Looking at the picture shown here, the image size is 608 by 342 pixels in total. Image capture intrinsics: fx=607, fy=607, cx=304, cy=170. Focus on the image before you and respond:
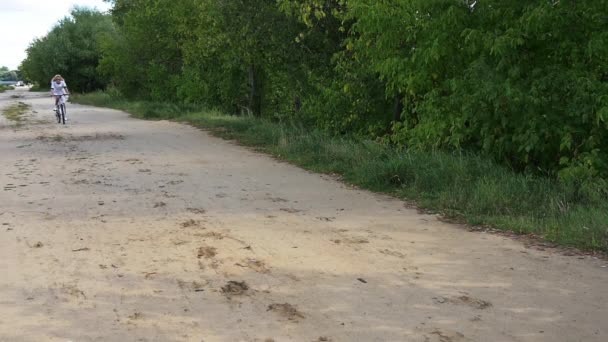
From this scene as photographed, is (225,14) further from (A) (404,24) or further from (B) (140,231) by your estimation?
(B) (140,231)

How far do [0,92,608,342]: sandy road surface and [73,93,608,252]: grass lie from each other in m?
0.52

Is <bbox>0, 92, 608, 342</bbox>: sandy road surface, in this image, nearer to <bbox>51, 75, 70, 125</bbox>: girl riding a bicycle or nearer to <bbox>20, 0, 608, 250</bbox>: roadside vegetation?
<bbox>20, 0, 608, 250</bbox>: roadside vegetation

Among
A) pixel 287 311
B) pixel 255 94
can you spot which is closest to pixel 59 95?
pixel 255 94

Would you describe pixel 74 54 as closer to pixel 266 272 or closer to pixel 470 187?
pixel 470 187

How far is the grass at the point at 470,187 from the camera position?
21.9 feet

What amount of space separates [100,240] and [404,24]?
645 cm

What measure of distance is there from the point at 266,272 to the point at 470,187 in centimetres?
414

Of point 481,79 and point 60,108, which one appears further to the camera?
point 60,108

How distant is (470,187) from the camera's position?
8.42 meters

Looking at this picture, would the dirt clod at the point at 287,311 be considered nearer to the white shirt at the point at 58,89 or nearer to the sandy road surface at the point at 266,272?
the sandy road surface at the point at 266,272

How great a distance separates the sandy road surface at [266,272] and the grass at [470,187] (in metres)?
0.52

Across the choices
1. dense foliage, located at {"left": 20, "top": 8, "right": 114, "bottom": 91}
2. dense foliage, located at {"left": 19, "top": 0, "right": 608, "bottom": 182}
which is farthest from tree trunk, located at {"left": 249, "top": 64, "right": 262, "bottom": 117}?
dense foliage, located at {"left": 20, "top": 8, "right": 114, "bottom": 91}

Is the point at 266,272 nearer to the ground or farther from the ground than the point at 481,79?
nearer to the ground

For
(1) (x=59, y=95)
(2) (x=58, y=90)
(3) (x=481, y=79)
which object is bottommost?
(1) (x=59, y=95)
